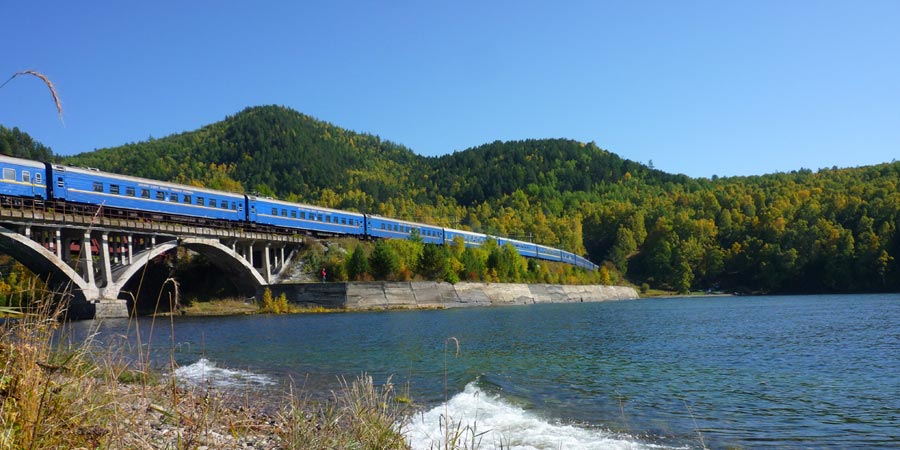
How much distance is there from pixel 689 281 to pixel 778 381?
342 feet

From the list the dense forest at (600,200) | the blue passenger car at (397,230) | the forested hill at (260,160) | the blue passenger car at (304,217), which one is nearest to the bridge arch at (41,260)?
the blue passenger car at (304,217)

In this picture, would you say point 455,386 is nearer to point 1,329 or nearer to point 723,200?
point 1,329

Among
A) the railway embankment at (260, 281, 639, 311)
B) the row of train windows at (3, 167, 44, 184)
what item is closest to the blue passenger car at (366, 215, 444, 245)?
the railway embankment at (260, 281, 639, 311)

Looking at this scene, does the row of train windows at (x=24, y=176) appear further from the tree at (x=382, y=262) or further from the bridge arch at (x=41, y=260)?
the tree at (x=382, y=262)

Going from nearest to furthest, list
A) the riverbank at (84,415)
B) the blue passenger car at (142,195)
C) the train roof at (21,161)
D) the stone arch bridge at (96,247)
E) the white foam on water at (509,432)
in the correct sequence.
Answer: the riverbank at (84,415)
the white foam on water at (509,432)
the train roof at (21,161)
the stone arch bridge at (96,247)
the blue passenger car at (142,195)

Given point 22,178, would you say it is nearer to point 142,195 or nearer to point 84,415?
point 142,195

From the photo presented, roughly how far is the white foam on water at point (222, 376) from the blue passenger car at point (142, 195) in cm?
1725

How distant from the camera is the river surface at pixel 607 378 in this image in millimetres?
9297

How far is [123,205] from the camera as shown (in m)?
35.1

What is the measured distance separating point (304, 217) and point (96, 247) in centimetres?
1570

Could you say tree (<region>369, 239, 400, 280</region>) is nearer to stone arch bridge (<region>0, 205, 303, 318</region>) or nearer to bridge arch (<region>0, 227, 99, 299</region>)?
stone arch bridge (<region>0, 205, 303, 318</region>)

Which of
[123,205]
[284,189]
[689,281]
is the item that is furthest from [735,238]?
[123,205]

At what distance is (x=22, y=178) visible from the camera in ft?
99.9

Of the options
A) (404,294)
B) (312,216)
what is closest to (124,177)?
(312,216)
